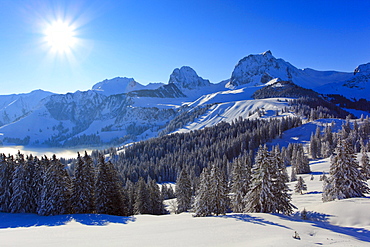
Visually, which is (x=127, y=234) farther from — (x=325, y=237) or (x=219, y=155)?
(x=219, y=155)

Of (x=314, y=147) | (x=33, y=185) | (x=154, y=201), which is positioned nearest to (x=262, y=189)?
(x=154, y=201)

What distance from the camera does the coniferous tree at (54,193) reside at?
32.1 meters

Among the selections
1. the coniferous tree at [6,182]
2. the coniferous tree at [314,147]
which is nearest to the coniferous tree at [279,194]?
the coniferous tree at [6,182]

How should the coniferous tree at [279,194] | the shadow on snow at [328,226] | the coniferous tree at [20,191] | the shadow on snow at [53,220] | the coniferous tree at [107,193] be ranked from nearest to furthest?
the shadow on snow at [328,226] < the shadow on snow at [53,220] < the coniferous tree at [279,194] < the coniferous tree at [107,193] < the coniferous tree at [20,191]

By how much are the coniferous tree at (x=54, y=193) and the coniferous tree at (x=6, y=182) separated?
686 cm

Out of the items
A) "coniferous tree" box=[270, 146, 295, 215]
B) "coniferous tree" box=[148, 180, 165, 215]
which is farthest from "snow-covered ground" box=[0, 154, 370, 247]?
"coniferous tree" box=[148, 180, 165, 215]

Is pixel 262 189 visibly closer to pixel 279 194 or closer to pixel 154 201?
pixel 279 194

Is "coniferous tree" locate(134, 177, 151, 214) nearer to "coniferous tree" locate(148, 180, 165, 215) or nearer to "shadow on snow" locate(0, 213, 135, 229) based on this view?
"coniferous tree" locate(148, 180, 165, 215)

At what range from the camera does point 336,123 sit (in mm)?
149375

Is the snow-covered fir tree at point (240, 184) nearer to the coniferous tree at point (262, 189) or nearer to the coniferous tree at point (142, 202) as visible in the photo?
the coniferous tree at point (262, 189)

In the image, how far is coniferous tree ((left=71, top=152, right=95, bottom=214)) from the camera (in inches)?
1309

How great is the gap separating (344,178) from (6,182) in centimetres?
5248

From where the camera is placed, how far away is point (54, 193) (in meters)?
32.4

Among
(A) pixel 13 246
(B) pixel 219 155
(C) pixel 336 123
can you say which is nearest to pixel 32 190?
(A) pixel 13 246
